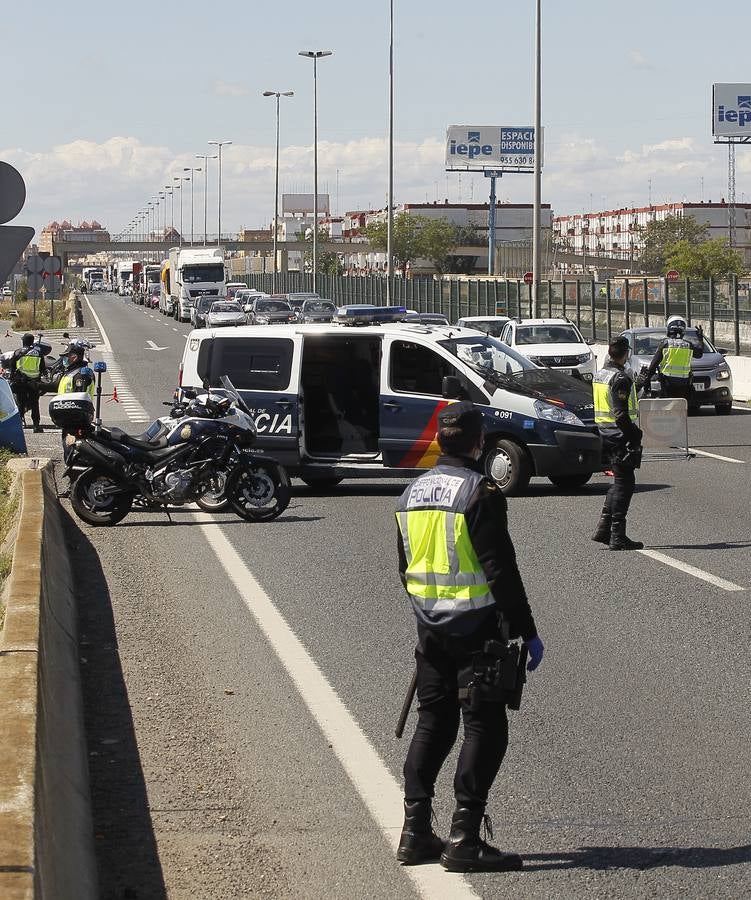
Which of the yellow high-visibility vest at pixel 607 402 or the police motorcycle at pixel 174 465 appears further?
the police motorcycle at pixel 174 465

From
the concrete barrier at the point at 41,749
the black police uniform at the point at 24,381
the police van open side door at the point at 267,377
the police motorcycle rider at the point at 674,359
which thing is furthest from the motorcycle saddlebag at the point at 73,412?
the black police uniform at the point at 24,381

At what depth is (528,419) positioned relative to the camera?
17.4 meters

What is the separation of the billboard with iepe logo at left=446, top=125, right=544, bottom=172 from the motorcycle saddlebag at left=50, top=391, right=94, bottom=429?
124 m

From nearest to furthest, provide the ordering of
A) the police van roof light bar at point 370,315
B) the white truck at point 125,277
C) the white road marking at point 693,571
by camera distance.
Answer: the white road marking at point 693,571 < the police van roof light bar at point 370,315 < the white truck at point 125,277

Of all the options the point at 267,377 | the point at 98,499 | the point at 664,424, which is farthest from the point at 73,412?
the point at 664,424

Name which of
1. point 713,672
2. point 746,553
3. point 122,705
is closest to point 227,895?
point 122,705

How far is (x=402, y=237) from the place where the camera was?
170000mm

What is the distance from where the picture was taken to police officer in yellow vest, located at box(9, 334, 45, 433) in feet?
86.4

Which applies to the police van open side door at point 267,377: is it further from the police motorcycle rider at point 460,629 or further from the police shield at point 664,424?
the police motorcycle rider at point 460,629

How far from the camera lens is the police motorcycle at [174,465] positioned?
15.4 metres

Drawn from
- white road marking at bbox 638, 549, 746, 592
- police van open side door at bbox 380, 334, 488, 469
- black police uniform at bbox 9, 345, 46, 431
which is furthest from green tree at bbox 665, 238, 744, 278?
white road marking at bbox 638, 549, 746, 592

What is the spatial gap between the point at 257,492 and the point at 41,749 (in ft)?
33.6

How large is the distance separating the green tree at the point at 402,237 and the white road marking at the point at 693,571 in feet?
512

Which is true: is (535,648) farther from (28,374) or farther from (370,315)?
(28,374)
